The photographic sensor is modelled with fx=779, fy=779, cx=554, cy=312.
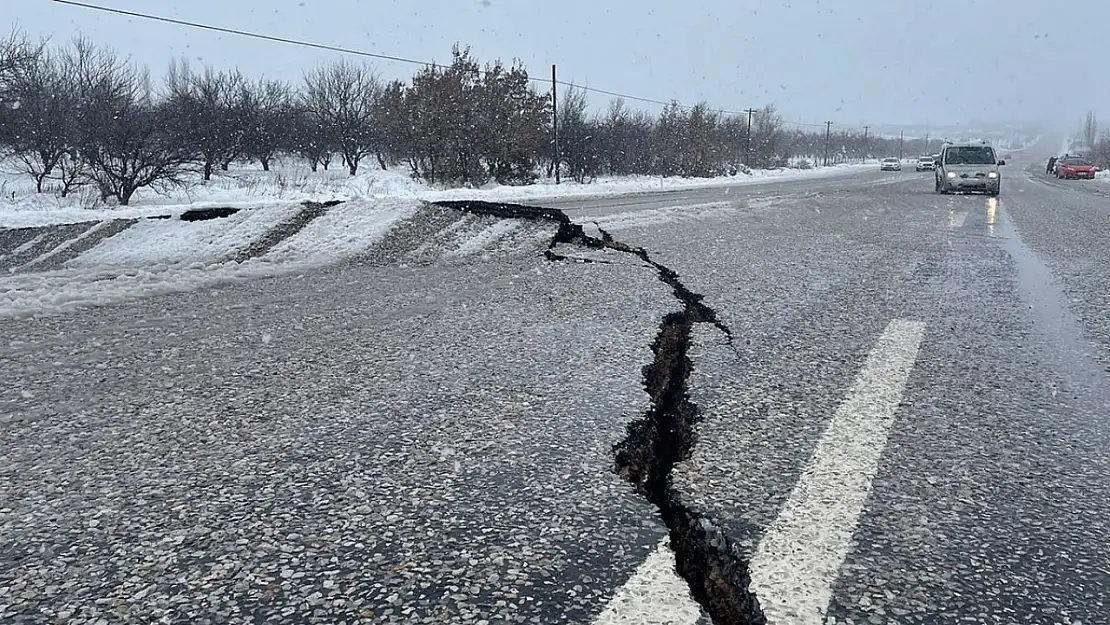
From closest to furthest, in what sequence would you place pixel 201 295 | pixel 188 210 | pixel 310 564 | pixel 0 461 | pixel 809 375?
1. pixel 310 564
2. pixel 0 461
3. pixel 809 375
4. pixel 201 295
5. pixel 188 210

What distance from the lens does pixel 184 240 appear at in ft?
31.7

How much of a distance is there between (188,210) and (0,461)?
9441 millimetres

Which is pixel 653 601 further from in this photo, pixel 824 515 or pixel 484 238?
Answer: pixel 484 238

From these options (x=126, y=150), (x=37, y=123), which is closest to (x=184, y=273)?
(x=126, y=150)

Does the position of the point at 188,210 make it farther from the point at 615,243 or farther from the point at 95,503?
the point at 95,503

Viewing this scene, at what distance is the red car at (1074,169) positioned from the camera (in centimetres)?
3756

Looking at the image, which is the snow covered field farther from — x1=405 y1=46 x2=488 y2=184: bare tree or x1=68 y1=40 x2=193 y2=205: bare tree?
x1=405 y1=46 x2=488 y2=184: bare tree

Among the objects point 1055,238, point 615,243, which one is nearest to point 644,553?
point 615,243

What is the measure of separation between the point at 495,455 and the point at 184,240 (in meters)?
8.27

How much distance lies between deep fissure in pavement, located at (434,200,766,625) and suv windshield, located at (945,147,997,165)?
17.9 m

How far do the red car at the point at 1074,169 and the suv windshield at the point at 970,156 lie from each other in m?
21.8

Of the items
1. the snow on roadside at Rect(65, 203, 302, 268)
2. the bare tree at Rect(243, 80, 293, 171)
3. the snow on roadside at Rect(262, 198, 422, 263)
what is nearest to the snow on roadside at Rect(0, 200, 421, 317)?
the snow on roadside at Rect(262, 198, 422, 263)

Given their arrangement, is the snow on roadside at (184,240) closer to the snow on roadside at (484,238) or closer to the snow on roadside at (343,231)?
the snow on roadside at (343,231)

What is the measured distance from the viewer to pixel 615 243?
361 inches
